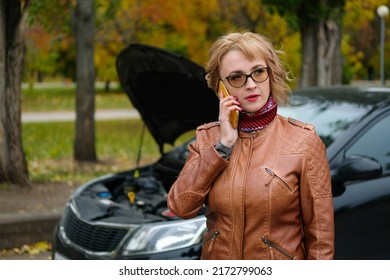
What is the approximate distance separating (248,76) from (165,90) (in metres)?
3.50

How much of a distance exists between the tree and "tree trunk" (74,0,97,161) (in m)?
3.47

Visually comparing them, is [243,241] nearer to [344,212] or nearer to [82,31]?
[344,212]

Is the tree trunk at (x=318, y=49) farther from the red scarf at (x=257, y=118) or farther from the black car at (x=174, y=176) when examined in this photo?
the red scarf at (x=257, y=118)

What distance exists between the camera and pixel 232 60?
8.04 feet

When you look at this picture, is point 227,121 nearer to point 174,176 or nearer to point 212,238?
point 212,238

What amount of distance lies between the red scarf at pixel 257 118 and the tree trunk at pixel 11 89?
6038 millimetres

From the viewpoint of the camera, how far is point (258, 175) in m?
2.41

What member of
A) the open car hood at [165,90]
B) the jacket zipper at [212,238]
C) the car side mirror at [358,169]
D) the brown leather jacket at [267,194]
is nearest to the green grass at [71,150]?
the open car hood at [165,90]

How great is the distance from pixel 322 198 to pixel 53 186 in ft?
22.2

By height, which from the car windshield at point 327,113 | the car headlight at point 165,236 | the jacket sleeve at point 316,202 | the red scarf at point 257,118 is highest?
the red scarf at point 257,118

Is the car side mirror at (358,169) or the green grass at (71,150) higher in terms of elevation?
the car side mirror at (358,169)

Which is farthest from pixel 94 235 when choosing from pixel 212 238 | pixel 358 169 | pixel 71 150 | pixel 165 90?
pixel 71 150

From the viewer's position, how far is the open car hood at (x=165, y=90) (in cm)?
547
